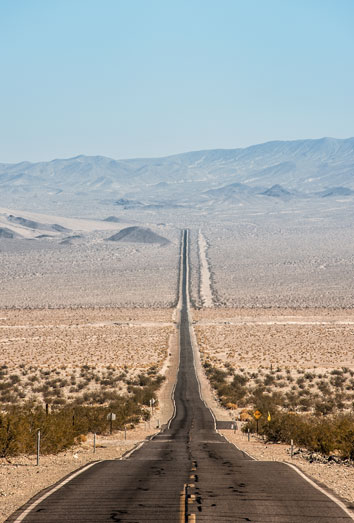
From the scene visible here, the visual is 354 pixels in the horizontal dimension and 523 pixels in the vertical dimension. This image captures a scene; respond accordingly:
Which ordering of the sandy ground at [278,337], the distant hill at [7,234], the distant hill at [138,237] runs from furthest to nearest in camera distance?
the distant hill at [7,234] < the distant hill at [138,237] < the sandy ground at [278,337]

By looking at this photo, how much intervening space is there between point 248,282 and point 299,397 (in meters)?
71.4

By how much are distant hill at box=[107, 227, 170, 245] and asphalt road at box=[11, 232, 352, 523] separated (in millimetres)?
150549

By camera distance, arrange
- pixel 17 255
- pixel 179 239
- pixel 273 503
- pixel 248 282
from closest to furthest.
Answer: pixel 273 503 → pixel 248 282 → pixel 17 255 → pixel 179 239

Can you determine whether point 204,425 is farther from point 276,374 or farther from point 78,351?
point 78,351

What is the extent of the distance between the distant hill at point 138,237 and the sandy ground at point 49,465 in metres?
140

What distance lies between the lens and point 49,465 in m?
14.5

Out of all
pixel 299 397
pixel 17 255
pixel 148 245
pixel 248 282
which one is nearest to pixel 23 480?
pixel 299 397

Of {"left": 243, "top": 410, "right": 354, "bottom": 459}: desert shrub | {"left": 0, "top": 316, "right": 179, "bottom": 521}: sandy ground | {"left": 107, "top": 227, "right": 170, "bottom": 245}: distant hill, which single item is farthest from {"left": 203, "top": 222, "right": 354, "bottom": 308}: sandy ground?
{"left": 243, "top": 410, "right": 354, "bottom": 459}: desert shrub

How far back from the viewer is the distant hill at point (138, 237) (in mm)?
168375

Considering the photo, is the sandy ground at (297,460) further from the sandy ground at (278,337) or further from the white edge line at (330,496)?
the sandy ground at (278,337)

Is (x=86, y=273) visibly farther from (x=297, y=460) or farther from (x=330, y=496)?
(x=330, y=496)

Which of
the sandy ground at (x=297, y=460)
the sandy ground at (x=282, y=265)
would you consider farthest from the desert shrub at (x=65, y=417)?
the sandy ground at (x=282, y=265)

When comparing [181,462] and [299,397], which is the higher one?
[181,462]

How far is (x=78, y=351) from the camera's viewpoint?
170 feet
